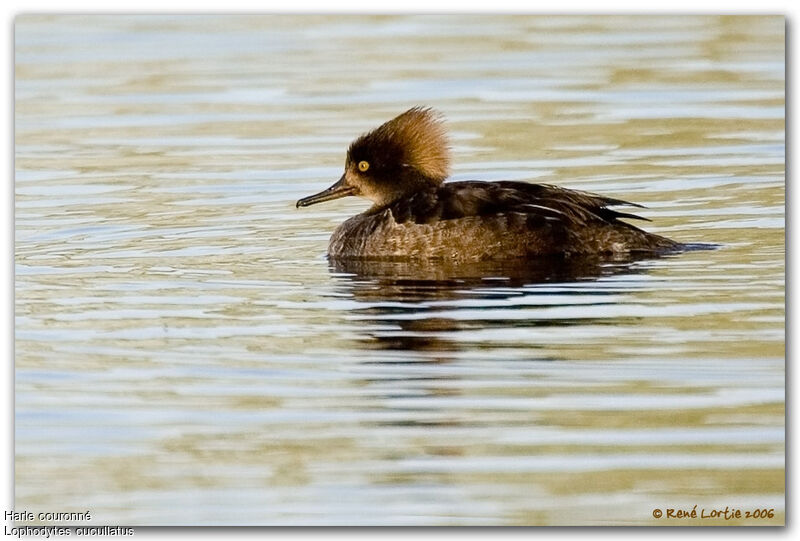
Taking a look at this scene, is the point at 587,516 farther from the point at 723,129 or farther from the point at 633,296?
the point at 723,129

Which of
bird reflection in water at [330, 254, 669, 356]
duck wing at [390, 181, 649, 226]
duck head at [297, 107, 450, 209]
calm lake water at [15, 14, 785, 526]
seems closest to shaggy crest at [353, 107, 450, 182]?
duck head at [297, 107, 450, 209]

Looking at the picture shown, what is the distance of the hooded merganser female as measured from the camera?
1145 cm

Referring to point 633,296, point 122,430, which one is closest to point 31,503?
point 122,430

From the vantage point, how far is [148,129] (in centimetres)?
1348

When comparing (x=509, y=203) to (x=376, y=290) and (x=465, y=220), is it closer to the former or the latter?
(x=465, y=220)

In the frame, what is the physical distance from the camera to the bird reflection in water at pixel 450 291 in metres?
9.80

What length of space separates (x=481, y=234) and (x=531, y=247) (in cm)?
29

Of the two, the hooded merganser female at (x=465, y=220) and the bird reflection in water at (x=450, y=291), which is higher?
the hooded merganser female at (x=465, y=220)

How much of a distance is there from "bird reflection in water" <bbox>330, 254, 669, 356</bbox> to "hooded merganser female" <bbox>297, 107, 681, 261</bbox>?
0.25 ft

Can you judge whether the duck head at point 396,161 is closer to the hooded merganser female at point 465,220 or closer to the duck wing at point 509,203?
the hooded merganser female at point 465,220

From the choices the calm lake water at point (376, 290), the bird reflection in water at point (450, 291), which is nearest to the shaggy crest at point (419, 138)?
the calm lake water at point (376, 290)

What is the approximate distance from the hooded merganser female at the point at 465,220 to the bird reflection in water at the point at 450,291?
8cm

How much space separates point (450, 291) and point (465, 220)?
35.1 inches

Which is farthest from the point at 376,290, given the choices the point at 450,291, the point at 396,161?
the point at 396,161
